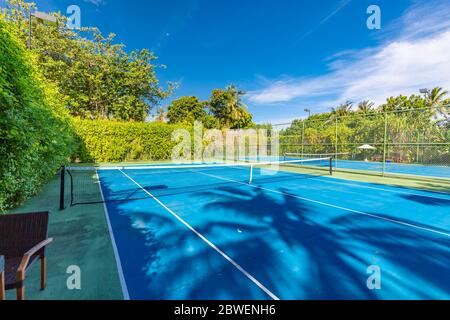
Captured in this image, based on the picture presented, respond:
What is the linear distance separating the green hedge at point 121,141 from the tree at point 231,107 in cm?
1735

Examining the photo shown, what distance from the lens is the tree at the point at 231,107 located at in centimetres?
3807

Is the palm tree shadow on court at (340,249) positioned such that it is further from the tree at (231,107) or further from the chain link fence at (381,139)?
the tree at (231,107)

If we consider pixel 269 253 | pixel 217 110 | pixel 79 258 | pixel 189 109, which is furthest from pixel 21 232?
pixel 189 109

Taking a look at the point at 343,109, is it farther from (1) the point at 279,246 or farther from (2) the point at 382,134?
(1) the point at 279,246

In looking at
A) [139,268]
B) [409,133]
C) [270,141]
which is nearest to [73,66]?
[270,141]

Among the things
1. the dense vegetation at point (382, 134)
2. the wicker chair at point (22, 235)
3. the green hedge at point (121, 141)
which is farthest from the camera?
the green hedge at point (121, 141)

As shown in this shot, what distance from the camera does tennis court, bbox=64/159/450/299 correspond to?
270 centimetres

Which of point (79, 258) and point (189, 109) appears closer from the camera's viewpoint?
point (79, 258)

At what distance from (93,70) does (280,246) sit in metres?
27.0

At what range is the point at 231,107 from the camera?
37969 mm

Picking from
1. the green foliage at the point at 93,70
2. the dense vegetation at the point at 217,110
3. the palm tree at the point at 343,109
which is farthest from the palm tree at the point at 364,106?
the green foliage at the point at 93,70

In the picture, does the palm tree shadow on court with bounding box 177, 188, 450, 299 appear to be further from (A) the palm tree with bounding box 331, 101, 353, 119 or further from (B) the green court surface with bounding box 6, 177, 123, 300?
(A) the palm tree with bounding box 331, 101, 353, 119

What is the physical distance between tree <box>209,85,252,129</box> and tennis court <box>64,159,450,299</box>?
1265 inches
